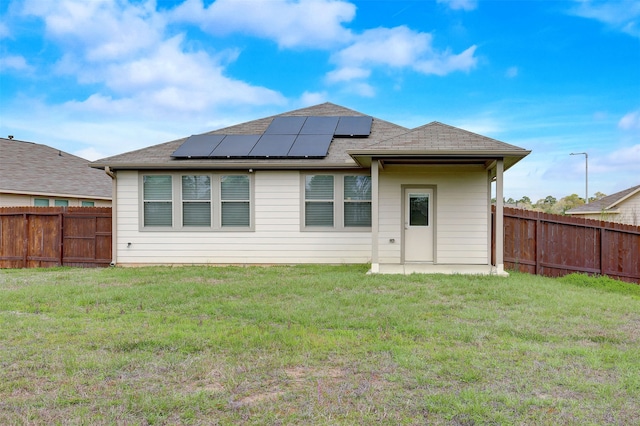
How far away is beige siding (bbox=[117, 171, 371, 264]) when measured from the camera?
34.1 feet

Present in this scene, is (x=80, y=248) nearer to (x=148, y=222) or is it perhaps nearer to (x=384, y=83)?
(x=148, y=222)

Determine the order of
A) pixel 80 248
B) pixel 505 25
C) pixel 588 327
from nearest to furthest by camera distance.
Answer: pixel 588 327 < pixel 80 248 < pixel 505 25

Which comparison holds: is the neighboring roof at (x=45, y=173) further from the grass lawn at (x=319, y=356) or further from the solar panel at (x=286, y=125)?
the grass lawn at (x=319, y=356)

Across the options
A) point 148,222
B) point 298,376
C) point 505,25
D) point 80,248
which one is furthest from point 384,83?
point 298,376

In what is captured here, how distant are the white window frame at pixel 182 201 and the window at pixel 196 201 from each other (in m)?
0.08

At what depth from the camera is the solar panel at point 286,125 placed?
38.7ft

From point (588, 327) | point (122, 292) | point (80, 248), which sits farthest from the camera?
point (80, 248)

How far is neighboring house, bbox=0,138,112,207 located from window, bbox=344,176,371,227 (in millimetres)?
11813

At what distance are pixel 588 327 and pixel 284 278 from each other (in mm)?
5069

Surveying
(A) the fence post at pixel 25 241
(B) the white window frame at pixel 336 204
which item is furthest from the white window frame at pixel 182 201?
(A) the fence post at pixel 25 241

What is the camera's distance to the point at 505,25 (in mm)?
13078

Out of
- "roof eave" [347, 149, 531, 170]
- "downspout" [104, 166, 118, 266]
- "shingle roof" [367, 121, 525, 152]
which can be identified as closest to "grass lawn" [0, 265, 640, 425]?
"roof eave" [347, 149, 531, 170]

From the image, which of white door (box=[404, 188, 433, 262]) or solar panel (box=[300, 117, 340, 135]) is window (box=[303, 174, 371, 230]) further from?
solar panel (box=[300, 117, 340, 135])

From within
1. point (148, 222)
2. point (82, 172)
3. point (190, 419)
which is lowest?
point (190, 419)
